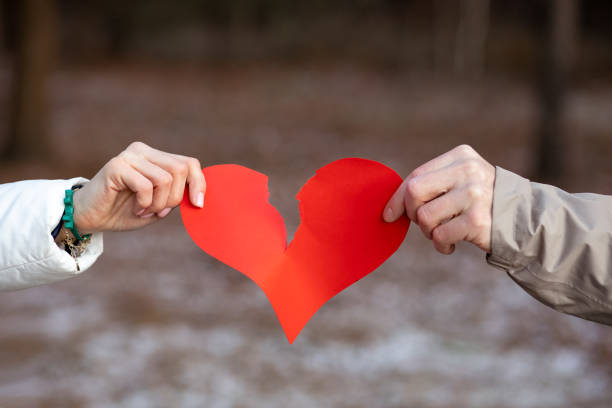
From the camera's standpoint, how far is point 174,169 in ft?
4.15

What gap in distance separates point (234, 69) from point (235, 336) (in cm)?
1324

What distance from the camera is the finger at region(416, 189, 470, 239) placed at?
117 cm

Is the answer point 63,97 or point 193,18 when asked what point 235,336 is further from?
point 193,18

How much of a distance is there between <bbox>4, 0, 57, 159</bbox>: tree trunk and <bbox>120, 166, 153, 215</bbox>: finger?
24.8 feet

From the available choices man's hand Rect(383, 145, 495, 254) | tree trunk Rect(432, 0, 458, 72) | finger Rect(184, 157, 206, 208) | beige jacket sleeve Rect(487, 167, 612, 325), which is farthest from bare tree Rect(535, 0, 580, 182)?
tree trunk Rect(432, 0, 458, 72)

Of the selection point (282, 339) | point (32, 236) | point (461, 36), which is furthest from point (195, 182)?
point (461, 36)

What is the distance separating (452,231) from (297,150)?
828 cm

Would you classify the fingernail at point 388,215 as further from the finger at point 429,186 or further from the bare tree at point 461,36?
the bare tree at point 461,36

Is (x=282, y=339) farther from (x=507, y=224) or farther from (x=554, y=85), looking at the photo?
(x=554, y=85)

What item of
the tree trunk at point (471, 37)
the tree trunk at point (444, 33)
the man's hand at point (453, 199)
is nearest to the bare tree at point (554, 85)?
the man's hand at point (453, 199)

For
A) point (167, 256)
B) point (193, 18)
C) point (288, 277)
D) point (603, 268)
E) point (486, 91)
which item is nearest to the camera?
point (603, 268)

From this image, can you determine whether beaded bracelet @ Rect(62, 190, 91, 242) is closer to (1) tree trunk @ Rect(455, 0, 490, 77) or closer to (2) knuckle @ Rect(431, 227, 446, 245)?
(2) knuckle @ Rect(431, 227, 446, 245)

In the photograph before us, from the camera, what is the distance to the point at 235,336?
162 inches

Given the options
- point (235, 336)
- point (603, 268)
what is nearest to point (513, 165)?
point (235, 336)
